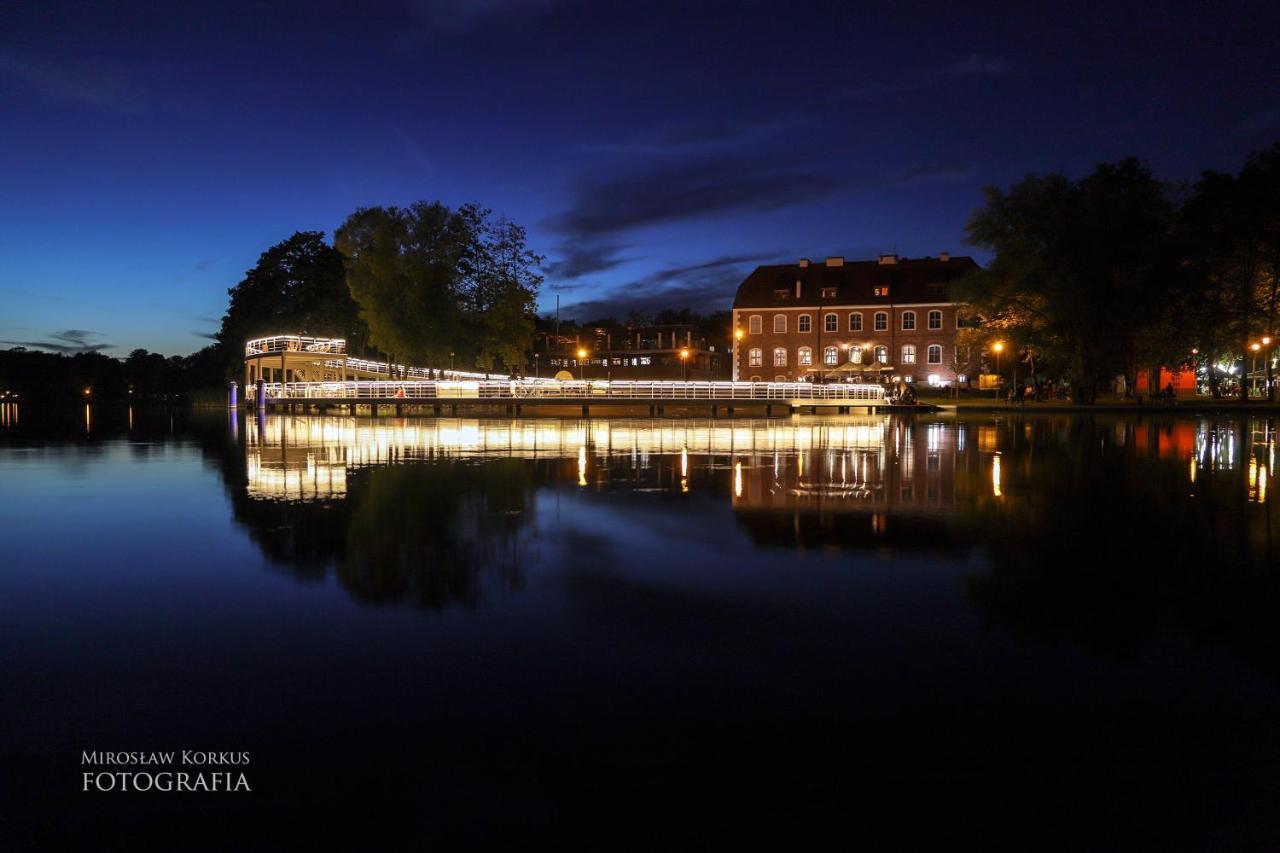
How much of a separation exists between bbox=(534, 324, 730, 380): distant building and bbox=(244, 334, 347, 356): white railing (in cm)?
3549

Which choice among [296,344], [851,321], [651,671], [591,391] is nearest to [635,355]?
[851,321]

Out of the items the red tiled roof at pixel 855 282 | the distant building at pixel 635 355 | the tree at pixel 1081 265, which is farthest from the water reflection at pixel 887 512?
the distant building at pixel 635 355

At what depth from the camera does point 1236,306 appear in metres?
43.7

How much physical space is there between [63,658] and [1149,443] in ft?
80.4

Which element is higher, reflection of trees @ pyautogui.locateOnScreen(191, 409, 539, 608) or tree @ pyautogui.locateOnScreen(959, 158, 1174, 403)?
tree @ pyautogui.locateOnScreen(959, 158, 1174, 403)

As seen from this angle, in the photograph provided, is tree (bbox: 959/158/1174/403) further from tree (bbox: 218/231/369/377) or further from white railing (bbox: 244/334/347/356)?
tree (bbox: 218/231/369/377)

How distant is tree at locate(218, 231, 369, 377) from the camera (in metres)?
65.2


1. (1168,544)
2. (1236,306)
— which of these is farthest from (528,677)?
(1236,306)

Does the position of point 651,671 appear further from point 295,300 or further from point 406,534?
point 295,300

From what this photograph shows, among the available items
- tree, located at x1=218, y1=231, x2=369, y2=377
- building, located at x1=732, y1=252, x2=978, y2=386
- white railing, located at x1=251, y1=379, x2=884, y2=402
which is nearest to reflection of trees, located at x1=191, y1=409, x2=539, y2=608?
white railing, located at x1=251, y1=379, x2=884, y2=402

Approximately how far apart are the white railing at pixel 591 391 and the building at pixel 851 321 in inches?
806

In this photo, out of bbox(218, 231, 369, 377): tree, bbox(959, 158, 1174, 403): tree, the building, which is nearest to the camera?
bbox(959, 158, 1174, 403): tree

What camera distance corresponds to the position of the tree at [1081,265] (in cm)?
4269

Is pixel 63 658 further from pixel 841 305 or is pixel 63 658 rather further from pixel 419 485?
pixel 841 305
